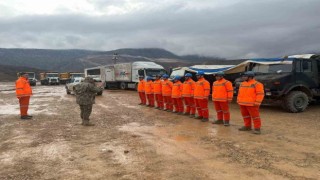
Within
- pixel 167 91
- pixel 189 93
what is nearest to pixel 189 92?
pixel 189 93

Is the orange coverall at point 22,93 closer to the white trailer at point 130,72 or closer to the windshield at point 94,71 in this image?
the white trailer at point 130,72

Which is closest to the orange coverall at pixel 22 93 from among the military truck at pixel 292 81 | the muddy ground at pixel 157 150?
the muddy ground at pixel 157 150

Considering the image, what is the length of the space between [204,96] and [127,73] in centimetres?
2378

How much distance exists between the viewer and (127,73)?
34625 mm

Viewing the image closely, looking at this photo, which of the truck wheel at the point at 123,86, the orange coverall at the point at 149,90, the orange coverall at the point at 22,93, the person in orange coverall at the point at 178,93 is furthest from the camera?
the truck wheel at the point at 123,86

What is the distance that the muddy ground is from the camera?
5707mm

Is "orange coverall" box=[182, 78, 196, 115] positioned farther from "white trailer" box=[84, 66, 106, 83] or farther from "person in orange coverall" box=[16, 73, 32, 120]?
"white trailer" box=[84, 66, 106, 83]

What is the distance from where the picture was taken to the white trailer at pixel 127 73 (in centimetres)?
A: 3228

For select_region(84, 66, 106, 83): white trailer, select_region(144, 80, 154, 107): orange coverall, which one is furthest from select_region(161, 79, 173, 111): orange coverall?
select_region(84, 66, 106, 83): white trailer

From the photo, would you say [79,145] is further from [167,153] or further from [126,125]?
[126,125]

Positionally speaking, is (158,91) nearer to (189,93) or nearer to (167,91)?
(167,91)

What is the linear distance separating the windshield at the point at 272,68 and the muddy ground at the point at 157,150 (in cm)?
309

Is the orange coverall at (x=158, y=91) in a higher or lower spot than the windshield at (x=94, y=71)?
lower

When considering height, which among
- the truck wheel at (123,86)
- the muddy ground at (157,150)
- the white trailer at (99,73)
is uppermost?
the white trailer at (99,73)
